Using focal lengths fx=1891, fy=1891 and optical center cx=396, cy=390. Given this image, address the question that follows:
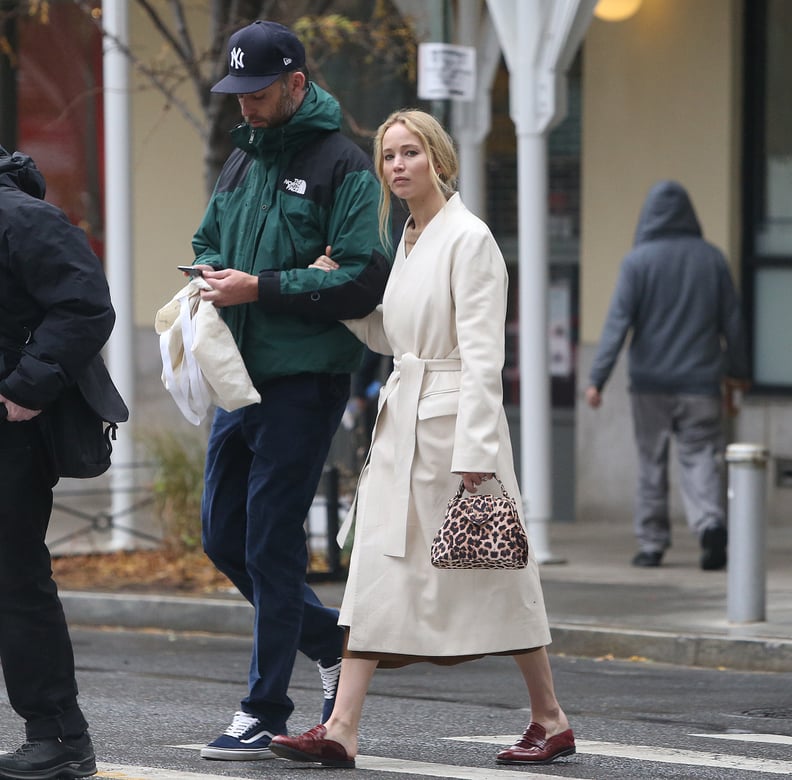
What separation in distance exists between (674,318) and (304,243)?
535 cm

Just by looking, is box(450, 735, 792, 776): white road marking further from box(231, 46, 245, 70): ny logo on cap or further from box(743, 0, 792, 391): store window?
box(743, 0, 792, 391): store window

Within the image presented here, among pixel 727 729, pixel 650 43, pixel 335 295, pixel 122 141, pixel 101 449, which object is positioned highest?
pixel 650 43

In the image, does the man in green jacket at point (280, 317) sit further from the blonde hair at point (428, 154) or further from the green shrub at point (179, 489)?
the green shrub at point (179, 489)

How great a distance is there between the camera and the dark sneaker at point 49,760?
492 cm

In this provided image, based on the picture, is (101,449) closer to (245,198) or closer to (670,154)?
(245,198)

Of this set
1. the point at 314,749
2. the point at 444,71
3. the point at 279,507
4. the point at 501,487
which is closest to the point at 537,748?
the point at 314,749

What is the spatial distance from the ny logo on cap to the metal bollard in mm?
3756

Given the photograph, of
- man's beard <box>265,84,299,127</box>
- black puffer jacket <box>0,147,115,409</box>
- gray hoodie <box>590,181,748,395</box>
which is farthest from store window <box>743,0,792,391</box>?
black puffer jacket <box>0,147,115,409</box>

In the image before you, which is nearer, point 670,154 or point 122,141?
point 122,141

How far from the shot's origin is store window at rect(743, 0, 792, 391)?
12508mm

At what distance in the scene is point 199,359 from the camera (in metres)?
5.41

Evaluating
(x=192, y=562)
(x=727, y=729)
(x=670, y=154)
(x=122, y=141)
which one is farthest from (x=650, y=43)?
(x=727, y=729)

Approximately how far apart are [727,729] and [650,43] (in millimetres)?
7259

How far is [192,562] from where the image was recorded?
1066 cm
